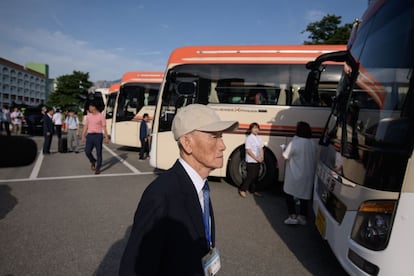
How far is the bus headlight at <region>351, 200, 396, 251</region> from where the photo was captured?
2084 mm

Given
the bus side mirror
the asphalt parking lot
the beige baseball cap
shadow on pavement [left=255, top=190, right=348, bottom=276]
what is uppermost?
the bus side mirror

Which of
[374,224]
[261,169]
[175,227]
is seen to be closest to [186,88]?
[261,169]

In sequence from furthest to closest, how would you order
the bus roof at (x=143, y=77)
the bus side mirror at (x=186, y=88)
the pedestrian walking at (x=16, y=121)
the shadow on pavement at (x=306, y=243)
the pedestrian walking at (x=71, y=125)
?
the pedestrian walking at (x=16, y=121) < the bus roof at (x=143, y=77) < the pedestrian walking at (x=71, y=125) < the bus side mirror at (x=186, y=88) < the shadow on pavement at (x=306, y=243)

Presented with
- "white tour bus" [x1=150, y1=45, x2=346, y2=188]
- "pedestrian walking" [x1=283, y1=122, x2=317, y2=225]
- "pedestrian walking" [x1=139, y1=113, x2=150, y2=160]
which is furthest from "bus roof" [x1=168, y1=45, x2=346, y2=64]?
"pedestrian walking" [x1=139, y1=113, x2=150, y2=160]

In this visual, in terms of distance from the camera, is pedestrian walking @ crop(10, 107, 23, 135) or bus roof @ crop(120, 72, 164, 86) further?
pedestrian walking @ crop(10, 107, 23, 135)

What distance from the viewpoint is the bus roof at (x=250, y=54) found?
6.32 meters

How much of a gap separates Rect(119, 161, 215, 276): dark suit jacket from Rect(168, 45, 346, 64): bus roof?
19.0 feet

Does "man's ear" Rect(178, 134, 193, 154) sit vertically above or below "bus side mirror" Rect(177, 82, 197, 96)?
below

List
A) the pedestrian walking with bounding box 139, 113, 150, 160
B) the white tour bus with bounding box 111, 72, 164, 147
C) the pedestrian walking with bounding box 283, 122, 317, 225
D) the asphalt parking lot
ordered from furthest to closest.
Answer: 1. the white tour bus with bounding box 111, 72, 164, 147
2. the pedestrian walking with bounding box 139, 113, 150, 160
3. the pedestrian walking with bounding box 283, 122, 317, 225
4. the asphalt parking lot

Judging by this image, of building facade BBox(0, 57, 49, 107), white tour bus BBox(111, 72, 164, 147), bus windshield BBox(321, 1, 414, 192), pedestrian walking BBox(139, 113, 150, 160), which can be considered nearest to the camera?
bus windshield BBox(321, 1, 414, 192)

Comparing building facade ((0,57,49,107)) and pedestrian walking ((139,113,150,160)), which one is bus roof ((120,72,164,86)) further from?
building facade ((0,57,49,107))

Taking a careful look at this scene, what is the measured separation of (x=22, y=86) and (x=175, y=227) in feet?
354

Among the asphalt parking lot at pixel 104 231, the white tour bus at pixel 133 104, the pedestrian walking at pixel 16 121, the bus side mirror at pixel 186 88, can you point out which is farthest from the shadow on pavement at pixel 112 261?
the pedestrian walking at pixel 16 121

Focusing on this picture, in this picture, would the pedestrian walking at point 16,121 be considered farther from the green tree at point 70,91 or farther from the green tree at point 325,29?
the green tree at point 70,91
